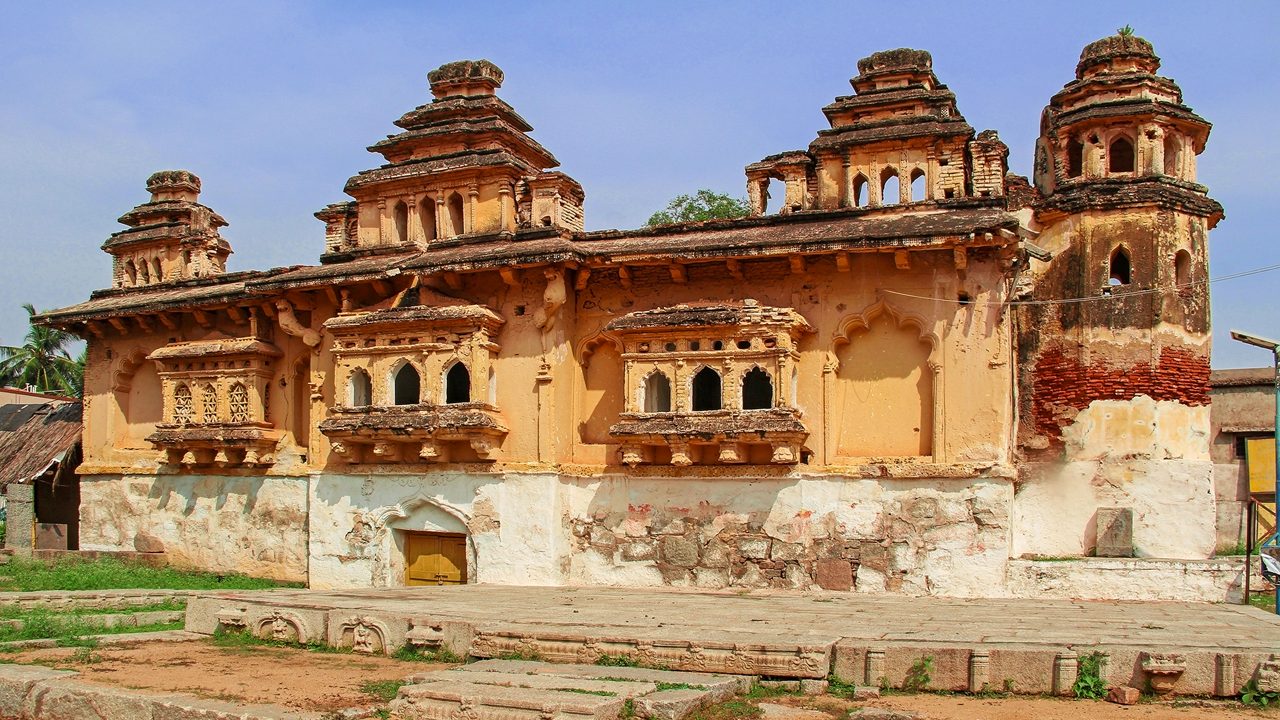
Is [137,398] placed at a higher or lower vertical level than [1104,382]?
lower

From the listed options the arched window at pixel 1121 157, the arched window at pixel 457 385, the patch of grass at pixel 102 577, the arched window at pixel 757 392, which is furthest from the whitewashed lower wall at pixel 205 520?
the arched window at pixel 1121 157

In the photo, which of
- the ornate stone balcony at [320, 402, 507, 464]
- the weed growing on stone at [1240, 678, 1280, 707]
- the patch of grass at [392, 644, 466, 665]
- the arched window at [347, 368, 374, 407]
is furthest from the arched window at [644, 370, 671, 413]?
the weed growing on stone at [1240, 678, 1280, 707]

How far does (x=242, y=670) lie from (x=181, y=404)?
31.8 ft

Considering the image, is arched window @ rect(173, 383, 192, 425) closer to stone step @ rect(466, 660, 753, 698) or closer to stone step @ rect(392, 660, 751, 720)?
stone step @ rect(466, 660, 753, 698)

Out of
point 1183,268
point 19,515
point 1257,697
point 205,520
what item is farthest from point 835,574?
point 19,515

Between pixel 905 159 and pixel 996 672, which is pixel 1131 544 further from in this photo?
pixel 996 672

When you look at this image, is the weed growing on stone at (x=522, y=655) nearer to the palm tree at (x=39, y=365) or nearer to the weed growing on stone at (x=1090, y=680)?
the weed growing on stone at (x=1090, y=680)

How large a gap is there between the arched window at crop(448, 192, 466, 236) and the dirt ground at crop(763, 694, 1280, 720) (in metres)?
10.3

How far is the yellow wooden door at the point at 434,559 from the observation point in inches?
639

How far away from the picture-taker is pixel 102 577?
54.5 ft

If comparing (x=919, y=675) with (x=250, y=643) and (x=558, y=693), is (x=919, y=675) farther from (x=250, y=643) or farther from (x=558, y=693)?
(x=250, y=643)

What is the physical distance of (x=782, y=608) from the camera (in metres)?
12.1

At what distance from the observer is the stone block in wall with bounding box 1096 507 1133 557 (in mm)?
14992

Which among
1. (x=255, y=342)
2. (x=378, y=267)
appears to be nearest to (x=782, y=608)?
(x=378, y=267)
